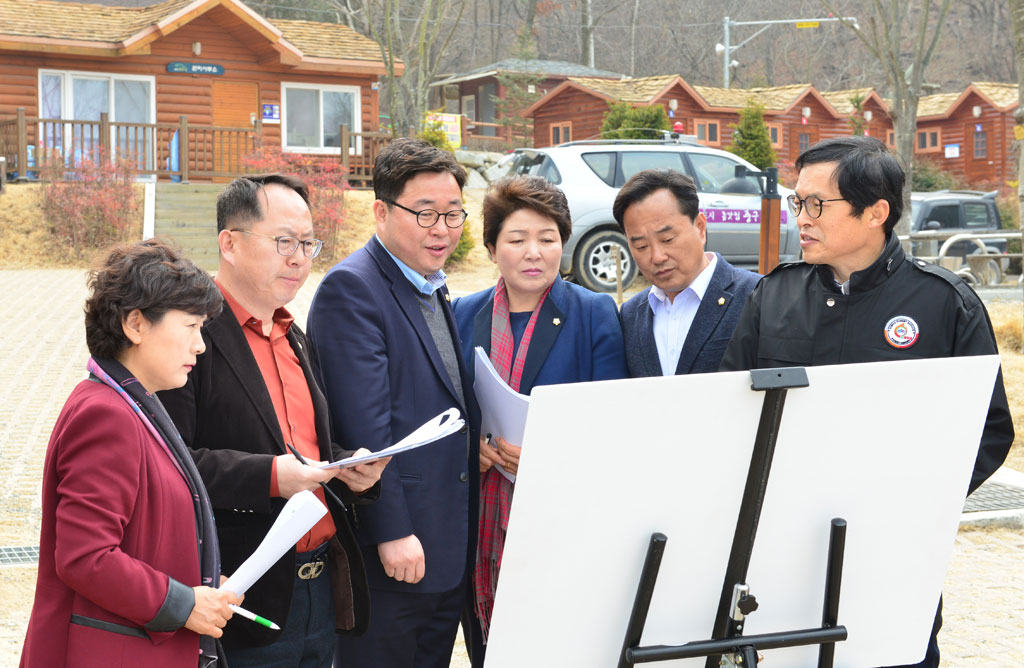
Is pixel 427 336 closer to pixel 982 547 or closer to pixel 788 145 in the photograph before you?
pixel 982 547

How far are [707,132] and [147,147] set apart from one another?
71.9ft

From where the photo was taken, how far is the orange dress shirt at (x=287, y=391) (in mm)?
2736

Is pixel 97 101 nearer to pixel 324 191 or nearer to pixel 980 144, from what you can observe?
pixel 324 191

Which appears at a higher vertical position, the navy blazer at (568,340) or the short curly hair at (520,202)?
the short curly hair at (520,202)

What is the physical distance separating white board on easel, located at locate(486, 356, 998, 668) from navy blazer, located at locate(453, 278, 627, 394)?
1.21 metres

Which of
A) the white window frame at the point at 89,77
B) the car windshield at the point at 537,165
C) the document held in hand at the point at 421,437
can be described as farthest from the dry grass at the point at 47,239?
the document held in hand at the point at 421,437

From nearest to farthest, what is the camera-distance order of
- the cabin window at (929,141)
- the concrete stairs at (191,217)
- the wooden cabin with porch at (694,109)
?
the concrete stairs at (191,217), the wooden cabin with porch at (694,109), the cabin window at (929,141)

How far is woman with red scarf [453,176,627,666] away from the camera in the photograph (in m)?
3.26

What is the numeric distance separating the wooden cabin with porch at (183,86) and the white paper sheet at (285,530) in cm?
2232

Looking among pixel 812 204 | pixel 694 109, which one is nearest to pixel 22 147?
pixel 812 204

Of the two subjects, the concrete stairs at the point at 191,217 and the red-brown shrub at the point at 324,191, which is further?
the red-brown shrub at the point at 324,191

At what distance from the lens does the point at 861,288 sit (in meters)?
2.84

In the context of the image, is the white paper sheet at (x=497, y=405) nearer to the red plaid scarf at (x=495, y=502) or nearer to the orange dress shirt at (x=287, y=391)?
the red plaid scarf at (x=495, y=502)

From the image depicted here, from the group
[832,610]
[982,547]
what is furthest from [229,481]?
[982,547]
